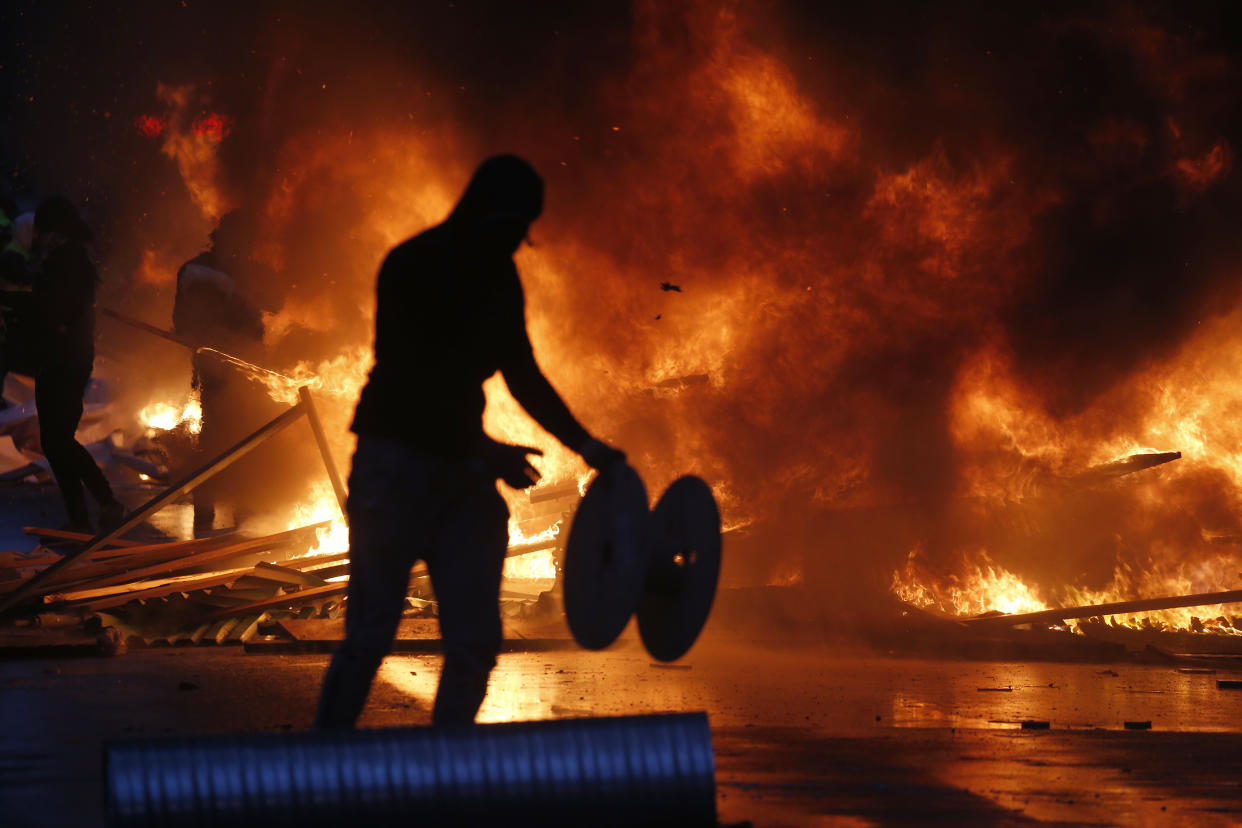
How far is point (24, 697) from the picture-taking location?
5527mm

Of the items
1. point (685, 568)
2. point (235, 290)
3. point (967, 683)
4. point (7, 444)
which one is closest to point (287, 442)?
point (235, 290)

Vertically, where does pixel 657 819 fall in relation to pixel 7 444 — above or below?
below

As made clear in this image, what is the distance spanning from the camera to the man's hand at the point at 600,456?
12.2 ft

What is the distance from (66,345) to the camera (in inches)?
397

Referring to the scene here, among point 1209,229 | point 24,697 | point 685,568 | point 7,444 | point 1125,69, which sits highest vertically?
point 1125,69

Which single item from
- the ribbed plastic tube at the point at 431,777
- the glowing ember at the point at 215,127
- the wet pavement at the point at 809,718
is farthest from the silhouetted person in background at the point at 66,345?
the ribbed plastic tube at the point at 431,777

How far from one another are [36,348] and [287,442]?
372 centimetres

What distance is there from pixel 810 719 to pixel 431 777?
9.80 feet

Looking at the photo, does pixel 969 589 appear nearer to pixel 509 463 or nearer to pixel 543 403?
pixel 543 403

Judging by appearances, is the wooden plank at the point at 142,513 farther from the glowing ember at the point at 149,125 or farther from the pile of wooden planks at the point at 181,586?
the glowing ember at the point at 149,125

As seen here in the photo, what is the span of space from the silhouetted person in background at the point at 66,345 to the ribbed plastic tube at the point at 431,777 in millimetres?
7839

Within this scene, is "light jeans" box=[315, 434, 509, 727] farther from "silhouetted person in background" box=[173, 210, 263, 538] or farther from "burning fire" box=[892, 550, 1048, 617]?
"silhouetted person in background" box=[173, 210, 263, 538]

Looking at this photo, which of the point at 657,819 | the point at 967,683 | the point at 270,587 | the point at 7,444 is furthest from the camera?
the point at 7,444

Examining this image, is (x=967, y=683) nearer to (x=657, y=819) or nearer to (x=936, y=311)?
(x=657, y=819)
